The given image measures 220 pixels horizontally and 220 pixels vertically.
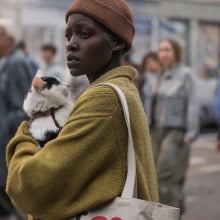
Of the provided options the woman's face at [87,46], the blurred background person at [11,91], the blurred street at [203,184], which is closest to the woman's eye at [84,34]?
the woman's face at [87,46]

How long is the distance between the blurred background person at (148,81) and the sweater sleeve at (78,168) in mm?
4443

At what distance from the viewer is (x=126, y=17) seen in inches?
86.8

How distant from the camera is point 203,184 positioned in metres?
9.02

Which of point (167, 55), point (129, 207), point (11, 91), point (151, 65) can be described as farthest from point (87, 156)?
point (151, 65)

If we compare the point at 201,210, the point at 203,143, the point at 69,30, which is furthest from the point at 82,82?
the point at 203,143

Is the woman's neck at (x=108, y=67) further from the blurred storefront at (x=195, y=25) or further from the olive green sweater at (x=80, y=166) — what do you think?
the blurred storefront at (x=195, y=25)

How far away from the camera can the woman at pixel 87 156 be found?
2.02 metres

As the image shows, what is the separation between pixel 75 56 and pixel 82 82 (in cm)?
380

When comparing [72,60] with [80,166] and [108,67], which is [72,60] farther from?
[80,166]

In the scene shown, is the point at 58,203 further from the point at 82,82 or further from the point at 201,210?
the point at 201,210

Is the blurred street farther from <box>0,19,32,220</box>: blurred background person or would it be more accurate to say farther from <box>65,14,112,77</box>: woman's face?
<box>65,14,112,77</box>: woman's face

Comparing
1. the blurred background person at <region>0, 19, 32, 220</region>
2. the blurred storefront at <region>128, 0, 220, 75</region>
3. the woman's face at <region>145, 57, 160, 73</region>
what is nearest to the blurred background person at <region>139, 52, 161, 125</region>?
the woman's face at <region>145, 57, 160, 73</region>

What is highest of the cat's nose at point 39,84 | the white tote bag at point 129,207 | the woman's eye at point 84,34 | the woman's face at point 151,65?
the woman's eye at point 84,34

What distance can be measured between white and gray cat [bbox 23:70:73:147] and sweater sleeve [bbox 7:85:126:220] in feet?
0.76
